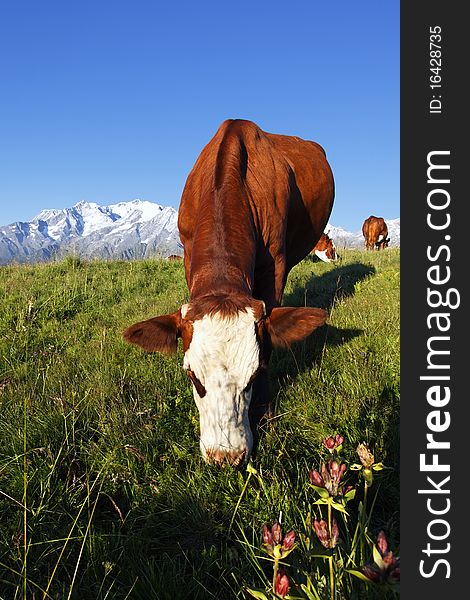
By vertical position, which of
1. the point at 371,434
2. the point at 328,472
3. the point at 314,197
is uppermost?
the point at 314,197

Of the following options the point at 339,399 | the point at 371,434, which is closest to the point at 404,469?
the point at 371,434

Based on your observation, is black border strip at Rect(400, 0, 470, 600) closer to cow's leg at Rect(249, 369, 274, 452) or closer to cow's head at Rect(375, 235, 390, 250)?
cow's leg at Rect(249, 369, 274, 452)

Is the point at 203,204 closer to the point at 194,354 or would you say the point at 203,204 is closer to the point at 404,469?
the point at 194,354

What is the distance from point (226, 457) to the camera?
2656mm

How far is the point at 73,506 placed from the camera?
90.7 inches

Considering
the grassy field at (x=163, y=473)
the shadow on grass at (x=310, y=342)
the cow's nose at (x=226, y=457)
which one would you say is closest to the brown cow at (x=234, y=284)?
the cow's nose at (x=226, y=457)

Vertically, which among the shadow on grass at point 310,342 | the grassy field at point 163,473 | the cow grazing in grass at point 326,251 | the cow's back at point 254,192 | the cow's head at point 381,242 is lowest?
the grassy field at point 163,473

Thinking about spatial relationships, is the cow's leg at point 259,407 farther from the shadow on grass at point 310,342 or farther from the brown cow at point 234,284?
the shadow on grass at point 310,342

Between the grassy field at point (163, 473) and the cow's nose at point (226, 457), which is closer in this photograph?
the grassy field at point (163, 473)

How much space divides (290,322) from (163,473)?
1357 millimetres

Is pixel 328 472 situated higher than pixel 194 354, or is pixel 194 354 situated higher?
pixel 194 354

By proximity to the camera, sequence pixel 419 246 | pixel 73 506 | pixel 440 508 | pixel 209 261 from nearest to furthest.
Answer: pixel 440 508 → pixel 419 246 → pixel 73 506 → pixel 209 261

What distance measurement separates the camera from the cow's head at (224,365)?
275 centimetres

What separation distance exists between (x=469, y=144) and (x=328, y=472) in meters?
0.93
